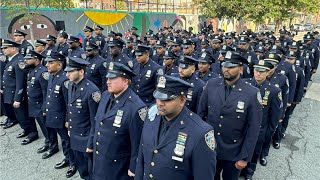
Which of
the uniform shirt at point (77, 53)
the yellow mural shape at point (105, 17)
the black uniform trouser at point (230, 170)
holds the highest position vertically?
the yellow mural shape at point (105, 17)

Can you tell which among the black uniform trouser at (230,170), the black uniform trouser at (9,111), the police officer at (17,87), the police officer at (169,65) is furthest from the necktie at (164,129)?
the black uniform trouser at (9,111)

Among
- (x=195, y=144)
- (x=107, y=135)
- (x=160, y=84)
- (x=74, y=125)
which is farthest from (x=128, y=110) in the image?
(x=74, y=125)

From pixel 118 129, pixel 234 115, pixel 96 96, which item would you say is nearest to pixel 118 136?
pixel 118 129

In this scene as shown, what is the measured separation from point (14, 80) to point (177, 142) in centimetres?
537

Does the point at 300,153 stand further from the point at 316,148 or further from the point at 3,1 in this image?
the point at 3,1

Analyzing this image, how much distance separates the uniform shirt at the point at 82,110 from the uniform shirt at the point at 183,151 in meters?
1.82

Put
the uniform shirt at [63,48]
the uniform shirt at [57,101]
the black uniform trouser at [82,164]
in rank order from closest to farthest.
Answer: the black uniform trouser at [82,164]
the uniform shirt at [57,101]
the uniform shirt at [63,48]

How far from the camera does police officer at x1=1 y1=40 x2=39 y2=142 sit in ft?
20.4

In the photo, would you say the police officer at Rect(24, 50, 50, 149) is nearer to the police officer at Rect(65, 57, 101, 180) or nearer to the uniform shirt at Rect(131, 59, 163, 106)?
the police officer at Rect(65, 57, 101, 180)

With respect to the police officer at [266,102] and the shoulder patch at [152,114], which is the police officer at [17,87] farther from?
the police officer at [266,102]

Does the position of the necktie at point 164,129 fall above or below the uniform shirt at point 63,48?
below

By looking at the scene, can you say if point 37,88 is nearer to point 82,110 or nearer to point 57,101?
point 57,101

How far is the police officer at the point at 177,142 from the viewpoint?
2514 mm

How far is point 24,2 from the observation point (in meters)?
11.5
